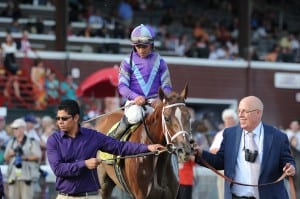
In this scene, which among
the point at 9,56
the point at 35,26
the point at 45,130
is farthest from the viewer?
the point at 35,26

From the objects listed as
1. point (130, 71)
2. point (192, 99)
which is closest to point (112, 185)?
point (130, 71)

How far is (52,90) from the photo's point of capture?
2461 centimetres

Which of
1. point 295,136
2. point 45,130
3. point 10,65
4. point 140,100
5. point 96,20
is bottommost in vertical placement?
point 295,136

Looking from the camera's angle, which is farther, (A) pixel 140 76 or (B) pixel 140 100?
(A) pixel 140 76

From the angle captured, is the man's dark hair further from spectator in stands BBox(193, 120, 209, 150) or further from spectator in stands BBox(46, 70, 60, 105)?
spectator in stands BBox(46, 70, 60, 105)

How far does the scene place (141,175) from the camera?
11273 millimetres

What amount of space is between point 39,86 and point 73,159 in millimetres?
15750

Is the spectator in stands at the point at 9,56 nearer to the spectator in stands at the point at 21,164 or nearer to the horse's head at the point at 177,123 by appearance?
the spectator in stands at the point at 21,164

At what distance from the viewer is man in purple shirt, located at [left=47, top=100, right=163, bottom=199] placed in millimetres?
8938

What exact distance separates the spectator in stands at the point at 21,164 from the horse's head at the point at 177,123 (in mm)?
5169

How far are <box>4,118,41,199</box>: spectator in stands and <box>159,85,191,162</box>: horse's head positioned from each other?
17.0ft

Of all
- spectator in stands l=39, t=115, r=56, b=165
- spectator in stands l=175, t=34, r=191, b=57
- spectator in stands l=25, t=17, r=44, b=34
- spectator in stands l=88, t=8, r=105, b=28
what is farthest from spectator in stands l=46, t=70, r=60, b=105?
spectator in stands l=175, t=34, r=191, b=57

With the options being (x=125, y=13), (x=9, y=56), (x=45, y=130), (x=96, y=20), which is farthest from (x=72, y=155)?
(x=125, y=13)

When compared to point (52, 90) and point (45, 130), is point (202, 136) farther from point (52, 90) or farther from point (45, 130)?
point (52, 90)
